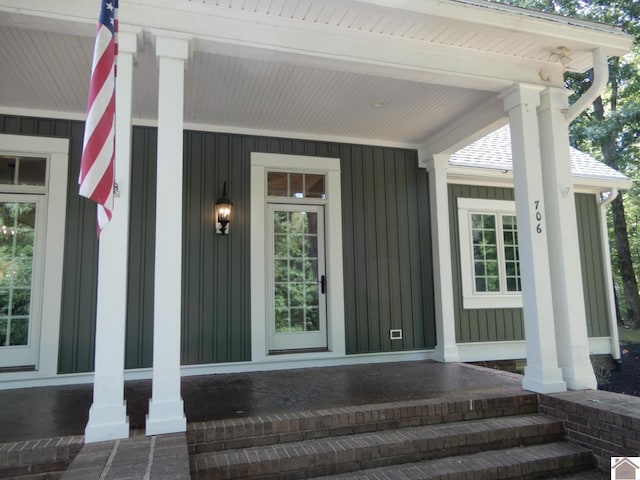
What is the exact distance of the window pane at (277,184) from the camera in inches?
201

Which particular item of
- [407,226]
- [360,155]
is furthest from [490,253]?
[360,155]

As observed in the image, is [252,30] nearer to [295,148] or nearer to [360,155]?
[295,148]

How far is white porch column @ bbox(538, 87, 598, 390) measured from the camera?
3.58 meters

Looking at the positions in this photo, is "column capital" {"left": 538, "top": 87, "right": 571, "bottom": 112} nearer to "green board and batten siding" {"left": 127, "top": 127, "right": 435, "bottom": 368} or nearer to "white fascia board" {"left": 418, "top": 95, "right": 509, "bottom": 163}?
"white fascia board" {"left": 418, "top": 95, "right": 509, "bottom": 163}

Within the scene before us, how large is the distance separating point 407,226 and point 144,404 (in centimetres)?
366

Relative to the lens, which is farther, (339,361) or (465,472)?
(339,361)

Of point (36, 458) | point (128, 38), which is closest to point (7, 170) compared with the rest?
point (128, 38)

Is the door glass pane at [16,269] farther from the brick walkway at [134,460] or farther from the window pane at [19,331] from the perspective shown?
the brick walkway at [134,460]

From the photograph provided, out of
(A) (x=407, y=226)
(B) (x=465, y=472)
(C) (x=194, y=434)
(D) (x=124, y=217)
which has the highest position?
(A) (x=407, y=226)

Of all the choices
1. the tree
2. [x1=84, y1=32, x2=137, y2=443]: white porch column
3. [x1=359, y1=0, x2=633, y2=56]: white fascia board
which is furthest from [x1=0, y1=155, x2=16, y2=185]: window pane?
the tree

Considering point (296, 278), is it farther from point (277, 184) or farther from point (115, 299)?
point (115, 299)

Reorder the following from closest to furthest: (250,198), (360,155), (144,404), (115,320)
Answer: (115,320) → (144,404) → (250,198) → (360,155)

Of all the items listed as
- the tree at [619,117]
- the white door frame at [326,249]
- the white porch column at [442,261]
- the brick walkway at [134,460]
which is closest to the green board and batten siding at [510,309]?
the white porch column at [442,261]

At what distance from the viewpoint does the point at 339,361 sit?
16.4ft
